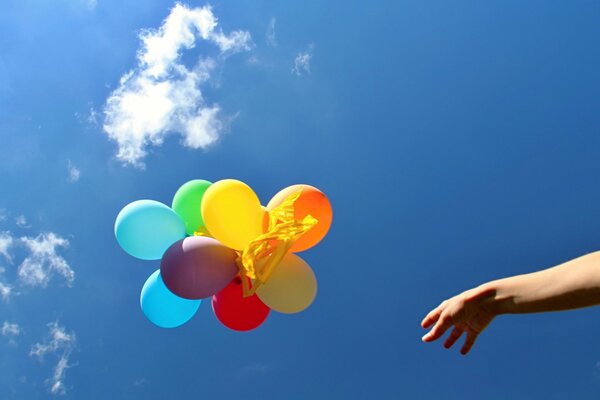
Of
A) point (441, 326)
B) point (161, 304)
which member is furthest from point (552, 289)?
point (161, 304)

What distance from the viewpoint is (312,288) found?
4609mm

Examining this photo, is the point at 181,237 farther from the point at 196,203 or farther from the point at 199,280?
the point at 199,280

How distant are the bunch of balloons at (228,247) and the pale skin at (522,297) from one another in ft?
7.49

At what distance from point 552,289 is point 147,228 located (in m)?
3.73

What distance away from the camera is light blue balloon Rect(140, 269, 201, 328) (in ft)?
15.7

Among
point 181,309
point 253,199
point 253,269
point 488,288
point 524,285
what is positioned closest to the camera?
point 524,285

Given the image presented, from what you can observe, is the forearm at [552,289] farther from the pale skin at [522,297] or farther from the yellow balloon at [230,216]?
the yellow balloon at [230,216]

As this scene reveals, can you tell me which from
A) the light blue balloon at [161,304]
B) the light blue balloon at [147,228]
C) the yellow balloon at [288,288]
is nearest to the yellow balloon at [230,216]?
the yellow balloon at [288,288]

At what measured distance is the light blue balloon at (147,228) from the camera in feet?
15.3

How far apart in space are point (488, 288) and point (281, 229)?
253 cm

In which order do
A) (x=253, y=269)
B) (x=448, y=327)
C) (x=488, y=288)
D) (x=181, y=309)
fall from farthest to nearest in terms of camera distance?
(x=181, y=309) → (x=253, y=269) → (x=448, y=327) → (x=488, y=288)

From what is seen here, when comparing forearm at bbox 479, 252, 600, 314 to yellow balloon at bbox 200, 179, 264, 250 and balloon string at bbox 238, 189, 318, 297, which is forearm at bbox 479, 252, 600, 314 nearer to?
balloon string at bbox 238, 189, 318, 297

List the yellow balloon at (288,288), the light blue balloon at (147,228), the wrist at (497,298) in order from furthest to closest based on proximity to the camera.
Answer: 1. the light blue balloon at (147,228)
2. the yellow balloon at (288,288)
3. the wrist at (497,298)

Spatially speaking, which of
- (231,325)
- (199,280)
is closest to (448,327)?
(199,280)
